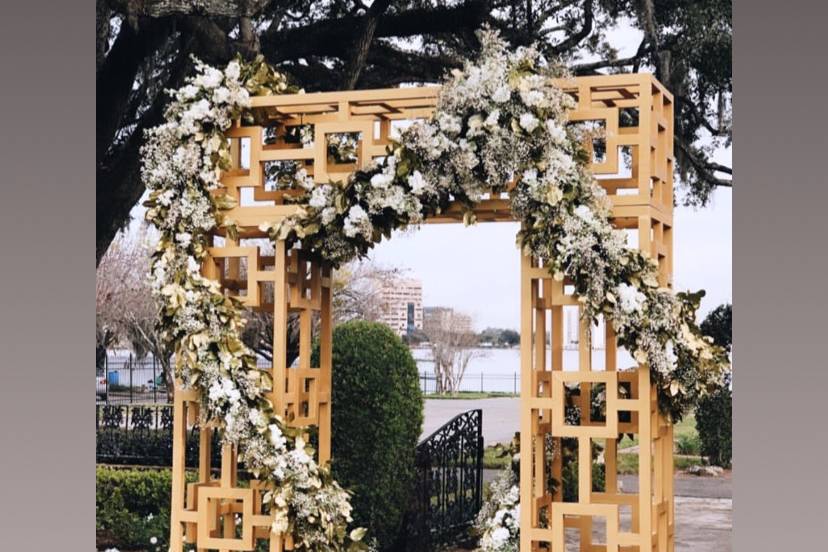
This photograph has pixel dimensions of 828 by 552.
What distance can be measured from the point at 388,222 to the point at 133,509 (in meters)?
4.77

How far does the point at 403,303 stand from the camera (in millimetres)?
9562

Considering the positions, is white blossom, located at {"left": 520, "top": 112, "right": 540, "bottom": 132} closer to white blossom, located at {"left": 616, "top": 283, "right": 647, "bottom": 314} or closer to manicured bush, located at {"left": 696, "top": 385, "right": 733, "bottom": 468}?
white blossom, located at {"left": 616, "top": 283, "right": 647, "bottom": 314}

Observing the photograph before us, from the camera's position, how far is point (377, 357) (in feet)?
23.0

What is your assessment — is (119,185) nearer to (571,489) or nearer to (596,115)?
(571,489)

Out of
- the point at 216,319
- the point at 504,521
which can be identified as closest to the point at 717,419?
the point at 504,521

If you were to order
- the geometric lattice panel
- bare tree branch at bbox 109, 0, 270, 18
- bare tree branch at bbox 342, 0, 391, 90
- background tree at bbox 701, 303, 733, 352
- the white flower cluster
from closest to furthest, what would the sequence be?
the geometric lattice panel
the white flower cluster
background tree at bbox 701, 303, 733, 352
bare tree branch at bbox 109, 0, 270, 18
bare tree branch at bbox 342, 0, 391, 90

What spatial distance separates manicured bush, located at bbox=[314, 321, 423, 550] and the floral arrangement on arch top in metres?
2.32

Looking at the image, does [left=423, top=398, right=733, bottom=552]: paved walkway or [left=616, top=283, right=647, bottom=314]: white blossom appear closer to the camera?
[left=616, top=283, right=647, bottom=314]: white blossom

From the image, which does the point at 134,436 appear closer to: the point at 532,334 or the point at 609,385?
the point at 532,334

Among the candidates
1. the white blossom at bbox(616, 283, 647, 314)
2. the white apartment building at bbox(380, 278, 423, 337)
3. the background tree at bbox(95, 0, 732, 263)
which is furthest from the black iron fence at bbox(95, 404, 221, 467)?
the white blossom at bbox(616, 283, 647, 314)

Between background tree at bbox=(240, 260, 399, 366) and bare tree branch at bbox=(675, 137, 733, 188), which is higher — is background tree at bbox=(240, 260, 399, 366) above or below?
below

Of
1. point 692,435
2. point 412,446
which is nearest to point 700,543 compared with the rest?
point 692,435

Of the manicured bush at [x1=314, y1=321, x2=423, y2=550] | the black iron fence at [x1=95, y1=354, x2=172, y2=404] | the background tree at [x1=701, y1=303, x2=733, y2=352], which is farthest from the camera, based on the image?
the black iron fence at [x1=95, y1=354, x2=172, y2=404]

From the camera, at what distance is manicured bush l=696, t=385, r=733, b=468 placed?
7684 millimetres
